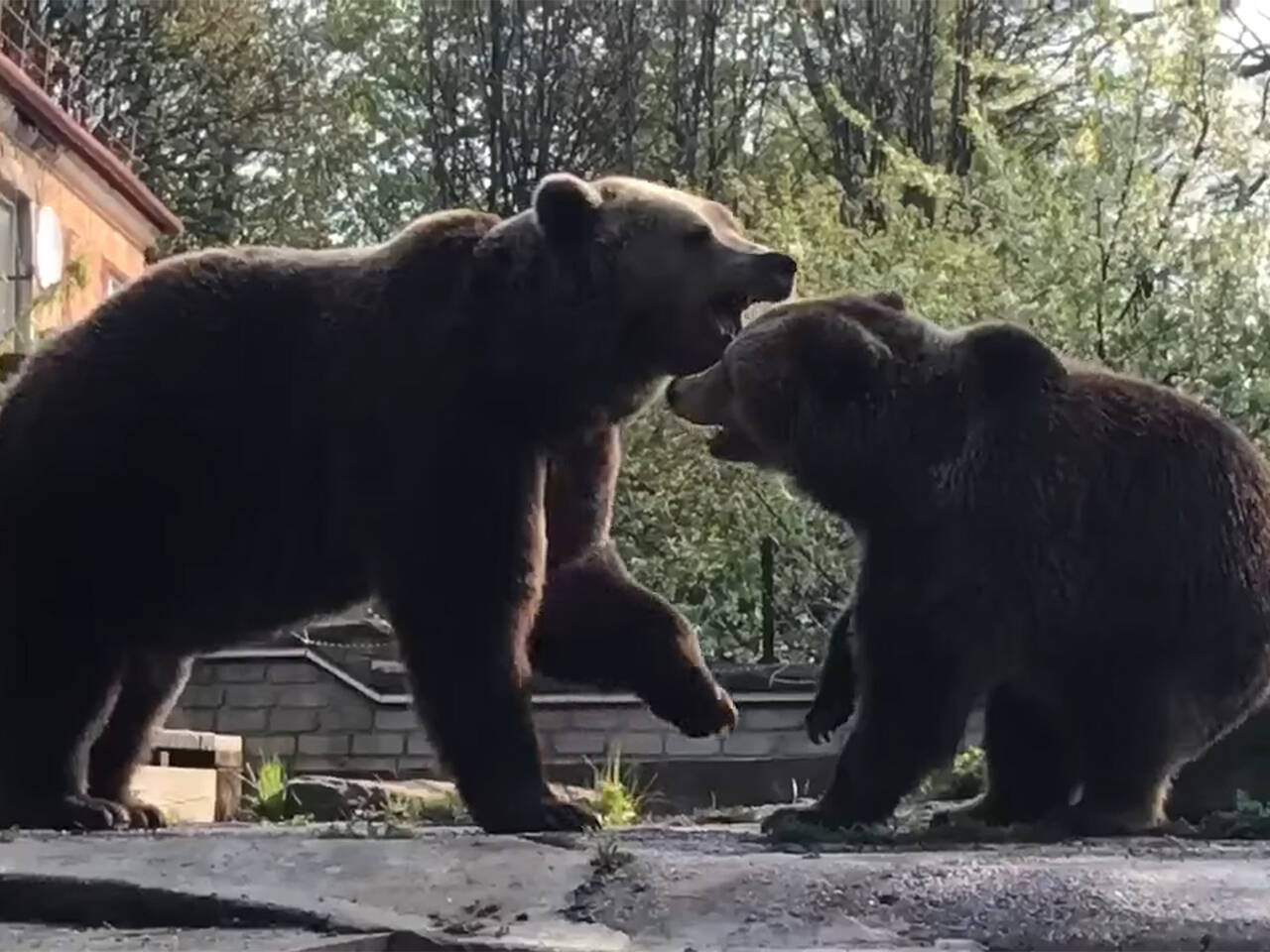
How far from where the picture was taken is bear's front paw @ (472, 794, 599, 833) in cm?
484

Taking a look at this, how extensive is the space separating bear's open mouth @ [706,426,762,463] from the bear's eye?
18.2 inches

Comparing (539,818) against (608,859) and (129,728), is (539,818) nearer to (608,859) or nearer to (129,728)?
(608,859)

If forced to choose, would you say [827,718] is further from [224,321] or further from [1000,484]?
[224,321]

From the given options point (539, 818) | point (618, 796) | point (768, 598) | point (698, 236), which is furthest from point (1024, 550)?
point (768, 598)

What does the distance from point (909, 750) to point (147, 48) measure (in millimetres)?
24830

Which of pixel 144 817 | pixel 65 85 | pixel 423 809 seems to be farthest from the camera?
pixel 65 85

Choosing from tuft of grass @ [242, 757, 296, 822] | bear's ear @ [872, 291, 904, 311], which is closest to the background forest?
tuft of grass @ [242, 757, 296, 822]

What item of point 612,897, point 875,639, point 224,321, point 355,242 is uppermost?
point 355,242

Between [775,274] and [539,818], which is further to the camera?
[775,274]

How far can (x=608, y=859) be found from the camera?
3.93 m

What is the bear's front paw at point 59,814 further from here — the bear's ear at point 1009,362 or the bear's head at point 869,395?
the bear's ear at point 1009,362

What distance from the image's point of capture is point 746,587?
15188 mm

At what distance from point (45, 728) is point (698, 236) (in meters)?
1.88

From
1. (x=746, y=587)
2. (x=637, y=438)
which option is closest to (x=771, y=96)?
(x=637, y=438)
